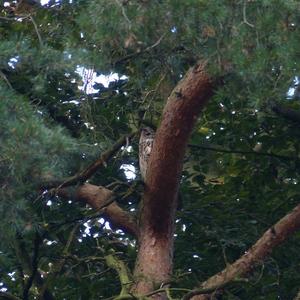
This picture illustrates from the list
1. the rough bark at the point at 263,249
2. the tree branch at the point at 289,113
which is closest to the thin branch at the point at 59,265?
the rough bark at the point at 263,249

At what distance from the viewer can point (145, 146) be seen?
6.99 metres

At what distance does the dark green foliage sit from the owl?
0.16 meters

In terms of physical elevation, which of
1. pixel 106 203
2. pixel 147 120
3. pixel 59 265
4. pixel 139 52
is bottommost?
pixel 139 52

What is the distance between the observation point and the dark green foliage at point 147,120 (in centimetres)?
481

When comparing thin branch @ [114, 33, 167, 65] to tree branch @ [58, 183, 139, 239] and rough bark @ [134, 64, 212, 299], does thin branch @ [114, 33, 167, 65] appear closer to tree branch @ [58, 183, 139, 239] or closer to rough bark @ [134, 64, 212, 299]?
rough bark @ [134, 64, 212, 299]

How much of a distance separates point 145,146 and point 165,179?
809 mm

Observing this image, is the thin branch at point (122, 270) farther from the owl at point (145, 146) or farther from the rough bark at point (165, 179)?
the owl at point (145, 146)

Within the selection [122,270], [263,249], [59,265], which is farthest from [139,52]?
[59,265]

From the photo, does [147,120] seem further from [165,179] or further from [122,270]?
[122,270]

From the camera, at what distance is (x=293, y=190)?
765cm

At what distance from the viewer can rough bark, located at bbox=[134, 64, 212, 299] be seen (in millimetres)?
5922

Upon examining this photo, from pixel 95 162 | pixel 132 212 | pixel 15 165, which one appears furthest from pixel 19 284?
pixel 15 165

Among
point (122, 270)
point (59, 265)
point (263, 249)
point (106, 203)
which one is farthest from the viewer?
point (59, 265)

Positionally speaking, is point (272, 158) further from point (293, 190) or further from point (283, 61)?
point (283, 61)
